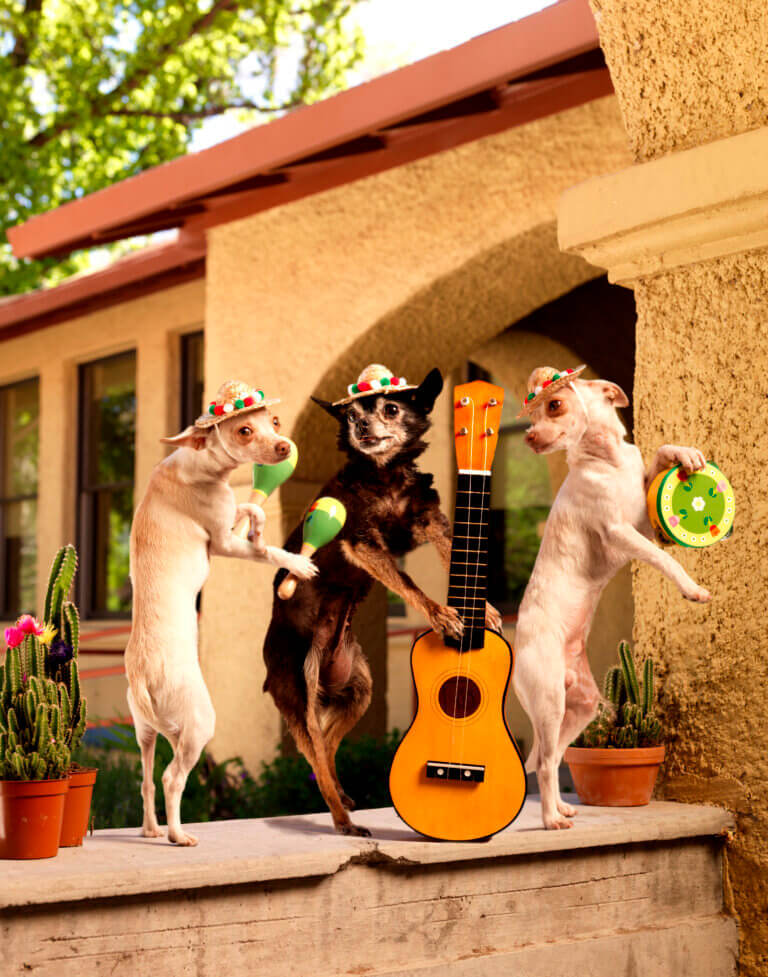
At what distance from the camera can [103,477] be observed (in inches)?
391

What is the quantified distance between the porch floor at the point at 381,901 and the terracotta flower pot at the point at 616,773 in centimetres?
7

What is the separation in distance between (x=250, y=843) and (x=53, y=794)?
46 cm

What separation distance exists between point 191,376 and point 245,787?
12.4ft

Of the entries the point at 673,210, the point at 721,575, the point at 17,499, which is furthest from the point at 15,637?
the point at 17,499

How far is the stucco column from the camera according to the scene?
3.42m

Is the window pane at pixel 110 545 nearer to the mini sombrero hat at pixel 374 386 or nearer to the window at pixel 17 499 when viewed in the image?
the window at pixel 17 499

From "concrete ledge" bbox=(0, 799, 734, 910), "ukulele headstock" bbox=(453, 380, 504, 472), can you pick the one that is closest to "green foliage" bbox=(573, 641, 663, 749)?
"concrete ledge" bbox=(0, 799, 734, 910)

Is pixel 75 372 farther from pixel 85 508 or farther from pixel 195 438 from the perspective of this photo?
pixel 195 438

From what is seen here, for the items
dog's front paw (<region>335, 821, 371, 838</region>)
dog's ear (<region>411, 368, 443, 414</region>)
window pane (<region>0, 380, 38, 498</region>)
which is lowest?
dog's front paw (<region>335, 821, 371, 838</region>)

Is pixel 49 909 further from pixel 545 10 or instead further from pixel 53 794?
pixel 545 10

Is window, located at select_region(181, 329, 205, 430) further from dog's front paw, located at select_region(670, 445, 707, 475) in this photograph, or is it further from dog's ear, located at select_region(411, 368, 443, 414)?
dog's front paw, located at select_region(670, 445, 707, 475)

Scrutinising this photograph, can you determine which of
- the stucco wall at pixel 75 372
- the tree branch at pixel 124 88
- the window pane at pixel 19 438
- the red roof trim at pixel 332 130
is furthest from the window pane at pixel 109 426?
the tree branch at pixel 124 88

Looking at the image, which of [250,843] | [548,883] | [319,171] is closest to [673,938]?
[548,883]

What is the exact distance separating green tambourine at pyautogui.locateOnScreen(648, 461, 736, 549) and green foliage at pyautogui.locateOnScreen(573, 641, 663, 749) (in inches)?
23.9
